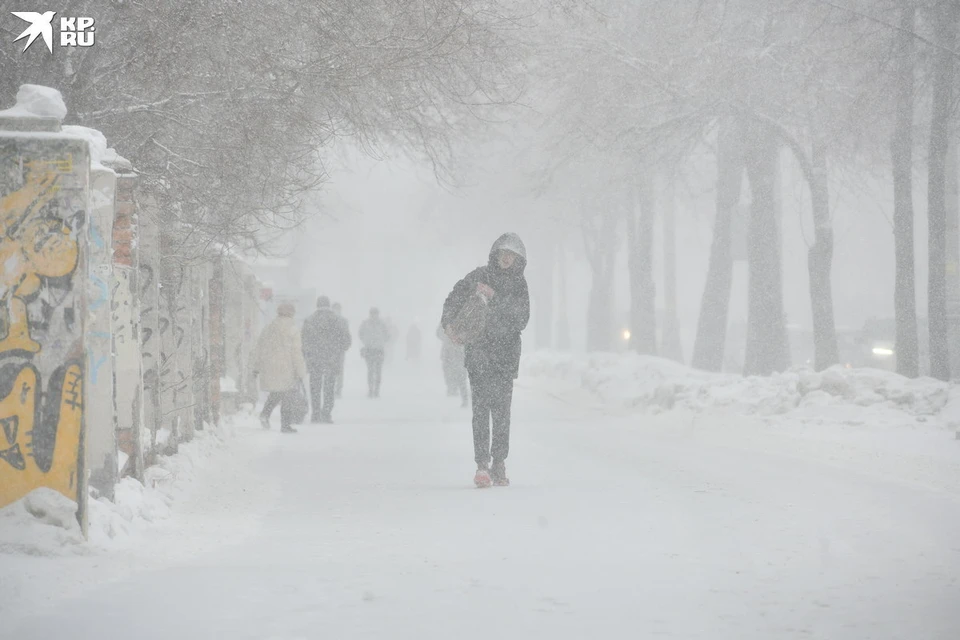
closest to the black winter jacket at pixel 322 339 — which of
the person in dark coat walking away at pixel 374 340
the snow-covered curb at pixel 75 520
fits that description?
the person in dark coat walking away at pixel 374 340

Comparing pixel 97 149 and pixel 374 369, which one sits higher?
pixel 97 149

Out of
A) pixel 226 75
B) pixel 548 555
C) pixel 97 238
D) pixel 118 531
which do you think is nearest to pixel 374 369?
pixel 226 75

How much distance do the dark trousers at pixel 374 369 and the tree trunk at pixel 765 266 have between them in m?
8.46

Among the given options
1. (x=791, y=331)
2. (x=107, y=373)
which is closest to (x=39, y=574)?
A: (x=107, y=373)

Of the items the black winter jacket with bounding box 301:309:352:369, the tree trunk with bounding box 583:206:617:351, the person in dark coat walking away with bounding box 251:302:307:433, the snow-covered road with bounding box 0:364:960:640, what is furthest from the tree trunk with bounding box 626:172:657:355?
the snow-covered road with bounding box 0:364:960:640

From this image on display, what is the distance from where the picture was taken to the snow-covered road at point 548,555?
482 centimetres

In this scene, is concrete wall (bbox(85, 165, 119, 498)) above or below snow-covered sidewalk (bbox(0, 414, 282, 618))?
above

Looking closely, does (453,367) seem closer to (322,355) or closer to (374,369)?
(374,369)

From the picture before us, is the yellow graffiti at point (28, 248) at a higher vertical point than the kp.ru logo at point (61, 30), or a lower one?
lower

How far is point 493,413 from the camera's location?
9.38 m

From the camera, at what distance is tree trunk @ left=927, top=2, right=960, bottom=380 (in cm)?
1515

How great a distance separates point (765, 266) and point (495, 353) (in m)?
12.7

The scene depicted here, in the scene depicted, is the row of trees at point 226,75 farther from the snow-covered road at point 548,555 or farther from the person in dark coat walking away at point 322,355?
the person in dark coat walking away at point 322,355

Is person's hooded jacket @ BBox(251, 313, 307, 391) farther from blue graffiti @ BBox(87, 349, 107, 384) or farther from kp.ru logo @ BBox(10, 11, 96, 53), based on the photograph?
blue graffiti @ BBox(87, 349, 107, 384)
